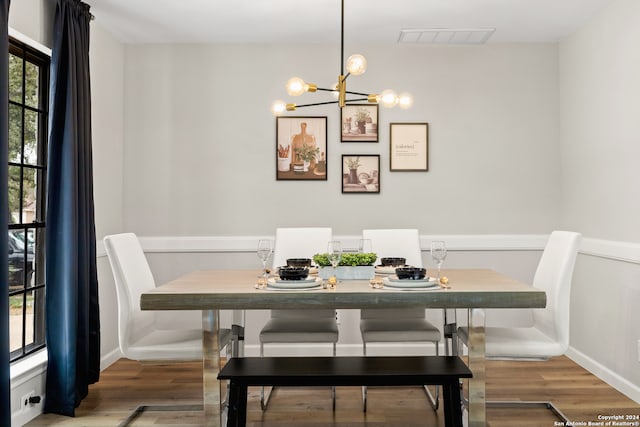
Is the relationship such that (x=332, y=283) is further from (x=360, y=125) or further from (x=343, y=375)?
(x=360, y=125)

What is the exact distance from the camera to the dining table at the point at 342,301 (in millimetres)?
2230

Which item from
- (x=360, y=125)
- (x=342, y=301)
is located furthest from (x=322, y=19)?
(x=342, y=301)

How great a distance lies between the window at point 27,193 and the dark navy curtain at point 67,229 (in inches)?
5.9

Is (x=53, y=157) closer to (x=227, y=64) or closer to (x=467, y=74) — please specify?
(x=227, y=64)

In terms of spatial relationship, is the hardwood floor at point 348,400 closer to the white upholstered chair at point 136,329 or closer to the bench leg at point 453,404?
the white upholstered chair at point 136,329

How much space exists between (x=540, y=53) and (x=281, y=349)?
3185 millimetres

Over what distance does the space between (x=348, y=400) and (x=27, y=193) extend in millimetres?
2291

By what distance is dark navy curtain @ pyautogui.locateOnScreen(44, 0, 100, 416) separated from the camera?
301 centimetres

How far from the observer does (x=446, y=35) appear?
158 inches

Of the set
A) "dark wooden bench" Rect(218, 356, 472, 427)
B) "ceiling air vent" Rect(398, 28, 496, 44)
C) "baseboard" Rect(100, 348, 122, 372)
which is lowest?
"baseboard" Rect(100, 348, 122, 372)

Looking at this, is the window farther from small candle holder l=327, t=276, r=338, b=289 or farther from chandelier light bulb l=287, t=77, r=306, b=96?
small candle holder l=327, t=276, r=338, b=289

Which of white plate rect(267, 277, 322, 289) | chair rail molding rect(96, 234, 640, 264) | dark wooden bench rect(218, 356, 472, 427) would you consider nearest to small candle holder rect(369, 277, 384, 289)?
white plate rect(267, 277, 322, 289)

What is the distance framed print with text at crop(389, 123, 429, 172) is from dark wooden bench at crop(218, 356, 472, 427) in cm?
200

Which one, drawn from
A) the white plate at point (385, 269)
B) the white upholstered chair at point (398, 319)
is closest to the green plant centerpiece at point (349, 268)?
the white plate at point (385, 269)
